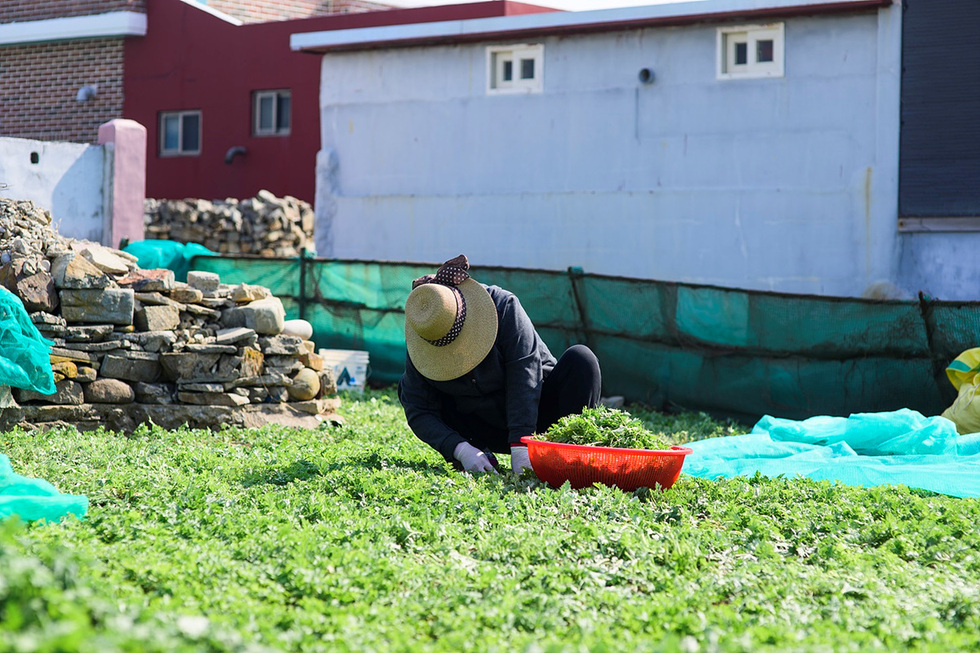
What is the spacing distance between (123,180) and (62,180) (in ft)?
2.44

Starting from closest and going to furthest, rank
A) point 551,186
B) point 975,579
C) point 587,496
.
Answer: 1. point 975,579
2. point 587,496
3. point 551,186

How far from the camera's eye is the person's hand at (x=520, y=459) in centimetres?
595

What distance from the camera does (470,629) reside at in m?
3.68

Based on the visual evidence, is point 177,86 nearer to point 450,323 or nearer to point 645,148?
point 645,148

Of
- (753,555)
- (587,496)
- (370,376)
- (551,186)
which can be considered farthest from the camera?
(551,186)

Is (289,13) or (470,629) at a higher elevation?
(289,13)

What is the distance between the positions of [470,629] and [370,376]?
29.6 feet

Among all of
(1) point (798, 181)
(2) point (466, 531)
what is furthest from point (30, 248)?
(1) point (798, 181)

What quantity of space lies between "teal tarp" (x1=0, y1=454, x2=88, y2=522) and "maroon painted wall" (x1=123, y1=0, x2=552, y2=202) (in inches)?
639

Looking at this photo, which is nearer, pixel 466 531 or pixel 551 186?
pixel 466 531

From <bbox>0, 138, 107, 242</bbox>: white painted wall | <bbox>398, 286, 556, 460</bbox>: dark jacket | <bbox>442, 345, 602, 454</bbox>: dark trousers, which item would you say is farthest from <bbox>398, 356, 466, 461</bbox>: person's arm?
<bbox>0, 138, 107, 242</bbox>: white painted wall

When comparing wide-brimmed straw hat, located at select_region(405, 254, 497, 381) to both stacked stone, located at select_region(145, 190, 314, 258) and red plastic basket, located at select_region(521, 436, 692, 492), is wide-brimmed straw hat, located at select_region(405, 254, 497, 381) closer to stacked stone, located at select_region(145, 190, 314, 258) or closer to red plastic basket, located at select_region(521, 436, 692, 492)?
red plastic basket, located at select_region(521, 436, 692, 492)

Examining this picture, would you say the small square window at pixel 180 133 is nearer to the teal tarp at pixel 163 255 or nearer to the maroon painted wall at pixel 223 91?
the maroon painted wall at pixel 223 91

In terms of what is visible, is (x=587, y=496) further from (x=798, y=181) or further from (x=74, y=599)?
(x=798, y=181)
